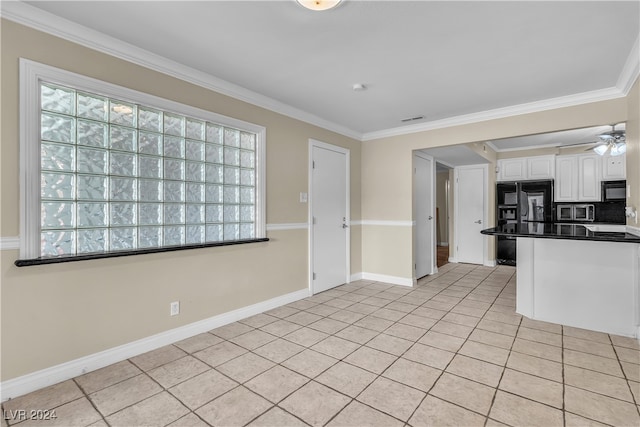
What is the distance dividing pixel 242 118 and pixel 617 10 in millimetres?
2962

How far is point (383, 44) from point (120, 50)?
6.44 ft

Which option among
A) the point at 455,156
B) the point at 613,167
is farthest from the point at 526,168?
the point at 455,156

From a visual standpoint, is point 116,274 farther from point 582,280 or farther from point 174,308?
point 582,280

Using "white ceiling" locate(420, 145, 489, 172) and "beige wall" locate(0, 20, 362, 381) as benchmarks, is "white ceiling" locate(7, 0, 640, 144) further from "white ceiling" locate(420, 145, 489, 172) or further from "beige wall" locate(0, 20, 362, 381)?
"white ceiling" locate(420, 145, 489, 172)

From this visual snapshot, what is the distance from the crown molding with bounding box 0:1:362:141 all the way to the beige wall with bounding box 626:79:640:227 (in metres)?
3.36

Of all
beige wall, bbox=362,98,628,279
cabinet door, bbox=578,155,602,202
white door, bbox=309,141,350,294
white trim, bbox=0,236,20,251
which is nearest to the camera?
white trim, bbox=0,236,20,251

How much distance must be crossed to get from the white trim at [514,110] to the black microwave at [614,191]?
3340mm

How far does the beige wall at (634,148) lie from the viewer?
2676mm

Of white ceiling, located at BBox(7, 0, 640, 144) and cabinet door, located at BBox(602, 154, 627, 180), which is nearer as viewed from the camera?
white ceiling, located at BBox(7, 0, 640, 144)

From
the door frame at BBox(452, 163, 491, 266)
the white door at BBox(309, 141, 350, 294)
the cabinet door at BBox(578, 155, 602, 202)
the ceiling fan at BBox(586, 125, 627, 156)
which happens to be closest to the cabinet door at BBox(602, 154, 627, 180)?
the cabinet door at BBox(578, 155, 602, 202)

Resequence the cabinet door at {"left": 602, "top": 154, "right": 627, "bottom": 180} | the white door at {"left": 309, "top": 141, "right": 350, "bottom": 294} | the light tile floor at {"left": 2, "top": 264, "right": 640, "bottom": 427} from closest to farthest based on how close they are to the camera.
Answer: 1. the light tile floor at {"left": 2, "top": 264, "right": 640, "bottom": 427}
2. the white door at {"left": 309, "top": 141, "right": 350, "bottom": 294}
3. the cabinet door at {"left": 602, "top": 154, "right": 627, "bottom": 180}

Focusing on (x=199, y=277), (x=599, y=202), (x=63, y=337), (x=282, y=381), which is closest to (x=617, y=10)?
(x=282, y=381)

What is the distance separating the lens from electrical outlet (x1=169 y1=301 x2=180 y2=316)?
2607 mm

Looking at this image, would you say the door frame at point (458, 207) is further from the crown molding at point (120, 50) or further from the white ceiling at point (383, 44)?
the crown molding at point (120, 50)
